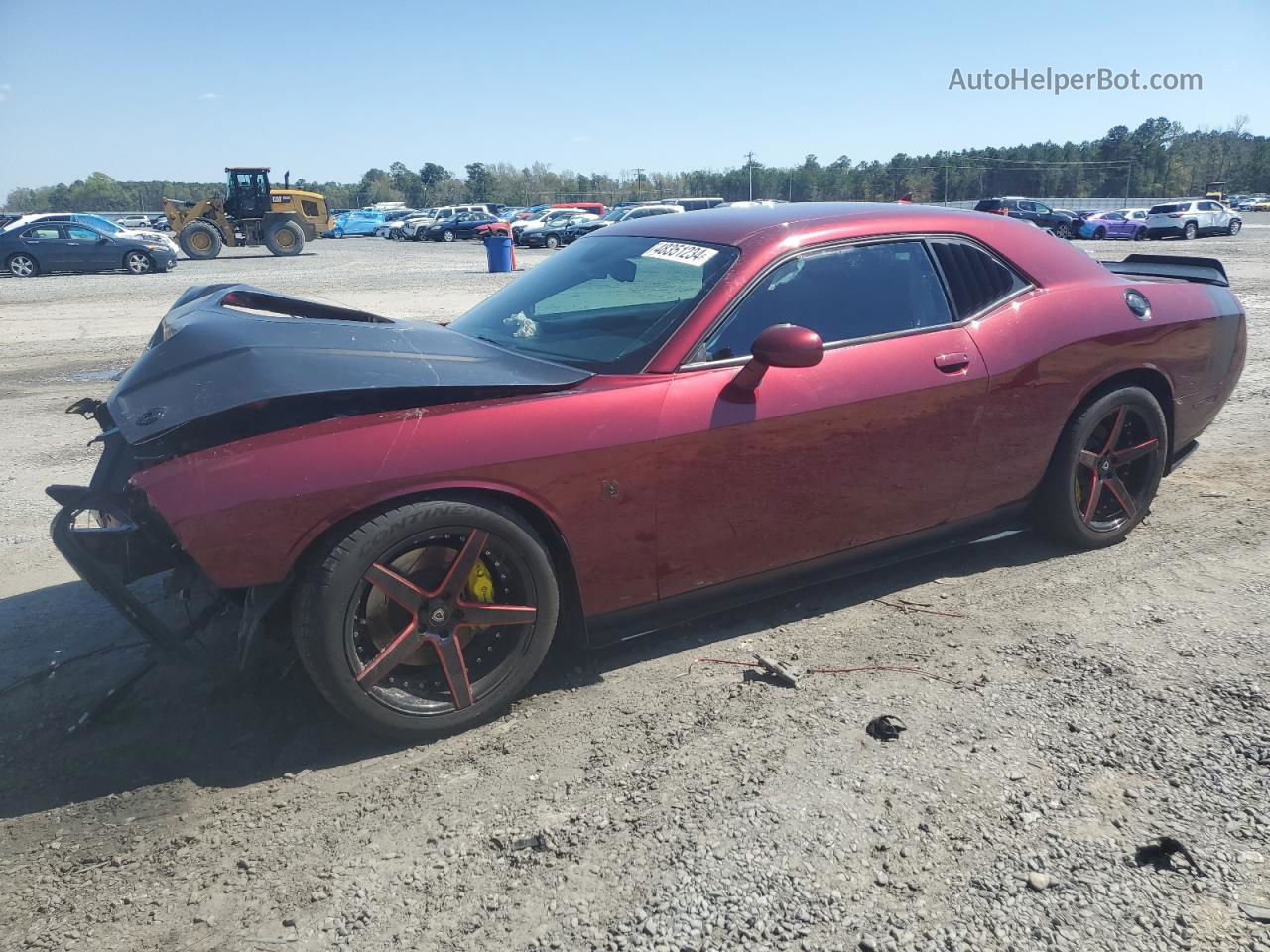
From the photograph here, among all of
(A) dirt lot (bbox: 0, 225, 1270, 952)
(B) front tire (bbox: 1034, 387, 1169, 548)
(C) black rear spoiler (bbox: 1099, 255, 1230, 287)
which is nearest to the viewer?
(A) dirt lot (bbox: 0, 225, 1270, 952)

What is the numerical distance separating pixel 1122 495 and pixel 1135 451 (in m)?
0.20

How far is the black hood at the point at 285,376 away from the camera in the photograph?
2.61m

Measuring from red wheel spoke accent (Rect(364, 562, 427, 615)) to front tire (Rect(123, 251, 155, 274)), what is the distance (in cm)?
2444

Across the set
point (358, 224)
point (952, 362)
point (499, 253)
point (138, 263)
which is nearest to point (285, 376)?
point (952, 362)

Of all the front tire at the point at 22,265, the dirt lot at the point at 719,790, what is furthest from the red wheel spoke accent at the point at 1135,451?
the front tire at the point at 22,265

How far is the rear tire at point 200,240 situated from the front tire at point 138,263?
5408 millimetres

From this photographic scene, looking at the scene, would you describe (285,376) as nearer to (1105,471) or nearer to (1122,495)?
(1105,471)

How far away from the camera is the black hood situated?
2.61 meters

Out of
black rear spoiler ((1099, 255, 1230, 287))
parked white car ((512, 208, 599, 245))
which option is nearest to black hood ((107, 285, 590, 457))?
black rear spoiler ((1099, 255, 1230, 287))

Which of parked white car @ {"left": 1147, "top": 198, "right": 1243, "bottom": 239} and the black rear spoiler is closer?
the black rear spoiler

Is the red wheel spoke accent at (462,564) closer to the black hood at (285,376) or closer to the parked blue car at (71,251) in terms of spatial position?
the black hood at (285,376)

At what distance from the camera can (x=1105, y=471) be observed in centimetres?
414

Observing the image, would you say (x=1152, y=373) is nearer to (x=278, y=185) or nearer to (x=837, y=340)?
(x=837, y=340)

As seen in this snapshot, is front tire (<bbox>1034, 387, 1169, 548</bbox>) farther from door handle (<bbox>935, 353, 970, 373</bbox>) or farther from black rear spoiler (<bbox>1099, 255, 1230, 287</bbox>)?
black rear spoiler (<bbox>1099, 255, 1230, 287</bbox>)
